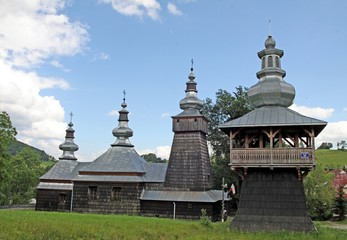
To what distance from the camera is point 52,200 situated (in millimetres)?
35438

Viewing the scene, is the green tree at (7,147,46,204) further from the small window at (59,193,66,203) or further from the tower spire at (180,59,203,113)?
the tower spire at (180,59,203,113)

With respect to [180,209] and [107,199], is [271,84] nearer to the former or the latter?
[180,209]

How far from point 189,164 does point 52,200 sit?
47.9ft

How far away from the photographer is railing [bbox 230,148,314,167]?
1808 cm

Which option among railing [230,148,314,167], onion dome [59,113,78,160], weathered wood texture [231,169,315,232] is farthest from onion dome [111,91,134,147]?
railing [230,148,314,167]

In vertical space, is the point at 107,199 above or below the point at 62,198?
above

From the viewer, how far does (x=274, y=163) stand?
1833 centimetres

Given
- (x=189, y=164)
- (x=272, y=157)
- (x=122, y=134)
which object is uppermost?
(x=122, y=134)

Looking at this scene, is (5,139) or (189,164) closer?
(189,164)

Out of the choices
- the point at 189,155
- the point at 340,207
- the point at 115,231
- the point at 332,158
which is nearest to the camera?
the point at 115,231

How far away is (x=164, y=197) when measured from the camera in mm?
29766

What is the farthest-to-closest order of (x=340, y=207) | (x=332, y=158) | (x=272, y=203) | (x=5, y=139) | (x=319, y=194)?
(x=332, y=158) < (x=319, y=194) < (x=340, y=207) < (x=5, y=139) < (x=272, y=203)

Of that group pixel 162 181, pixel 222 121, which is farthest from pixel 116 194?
pixel 222 121

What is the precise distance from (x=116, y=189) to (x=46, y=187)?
880 centimetres
